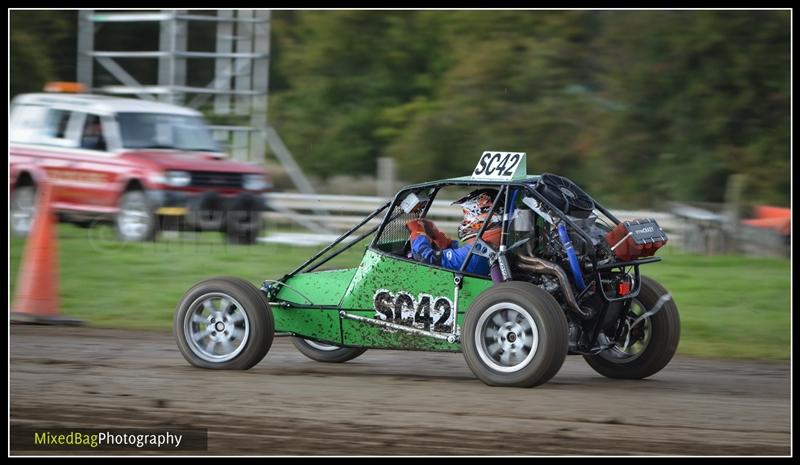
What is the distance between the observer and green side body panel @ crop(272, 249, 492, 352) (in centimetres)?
803

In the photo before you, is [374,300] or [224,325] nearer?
[374,300]

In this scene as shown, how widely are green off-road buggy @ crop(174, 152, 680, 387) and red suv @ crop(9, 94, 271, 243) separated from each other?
821 centimetres

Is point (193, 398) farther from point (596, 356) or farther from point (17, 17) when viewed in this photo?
point (17, 17)

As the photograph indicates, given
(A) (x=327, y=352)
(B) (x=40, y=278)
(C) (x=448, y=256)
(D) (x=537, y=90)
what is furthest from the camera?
(D) (x=537, y=90)

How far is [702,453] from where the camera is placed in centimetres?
603

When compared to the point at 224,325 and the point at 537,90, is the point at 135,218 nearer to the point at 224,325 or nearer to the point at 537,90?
the point at 224,325

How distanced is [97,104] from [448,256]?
10.9m

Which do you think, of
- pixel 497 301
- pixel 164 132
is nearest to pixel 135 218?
pixel 164 132

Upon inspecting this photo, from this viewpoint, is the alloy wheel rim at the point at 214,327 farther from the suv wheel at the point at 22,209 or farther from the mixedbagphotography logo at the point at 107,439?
the suv wheel at the point at 22,209

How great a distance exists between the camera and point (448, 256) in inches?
321

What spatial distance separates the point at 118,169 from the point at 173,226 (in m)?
1.16

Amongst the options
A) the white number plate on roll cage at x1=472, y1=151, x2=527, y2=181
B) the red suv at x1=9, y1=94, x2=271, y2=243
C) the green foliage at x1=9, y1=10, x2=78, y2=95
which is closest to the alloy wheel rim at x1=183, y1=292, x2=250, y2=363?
the white number plate on roll cage at x1=472, y1=151, x2=527, y2=181

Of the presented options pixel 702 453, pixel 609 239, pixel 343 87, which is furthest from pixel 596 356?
pixel 343 87

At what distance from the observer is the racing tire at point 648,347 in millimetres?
8219
